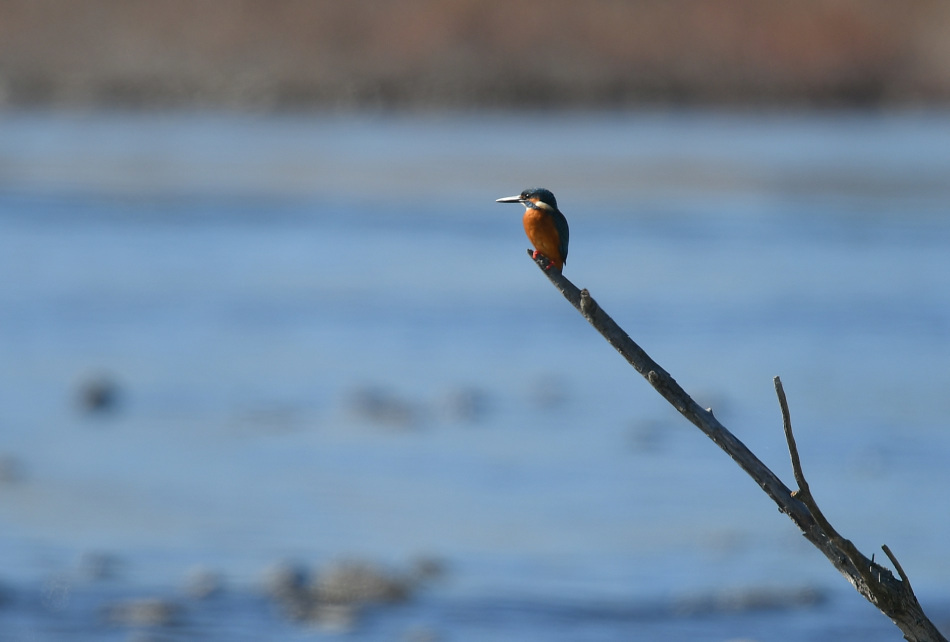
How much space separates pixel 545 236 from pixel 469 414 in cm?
1002

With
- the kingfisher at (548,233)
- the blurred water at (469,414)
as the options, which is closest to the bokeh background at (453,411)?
the blurred water at (469,414)

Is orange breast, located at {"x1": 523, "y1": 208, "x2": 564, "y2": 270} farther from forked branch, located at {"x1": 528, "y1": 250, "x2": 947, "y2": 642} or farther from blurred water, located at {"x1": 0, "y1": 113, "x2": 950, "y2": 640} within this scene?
blurred water, located at {"x1": 0, "y1": 113, "x2": 950, "y2": 640}

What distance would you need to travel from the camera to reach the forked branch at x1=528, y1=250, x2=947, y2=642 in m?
2.86

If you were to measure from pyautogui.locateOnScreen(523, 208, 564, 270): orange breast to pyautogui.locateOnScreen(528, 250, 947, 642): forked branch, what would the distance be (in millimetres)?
447

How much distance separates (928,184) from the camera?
38812mm

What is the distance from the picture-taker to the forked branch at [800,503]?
2.86 meters

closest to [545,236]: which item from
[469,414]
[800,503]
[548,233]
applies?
[548,233]

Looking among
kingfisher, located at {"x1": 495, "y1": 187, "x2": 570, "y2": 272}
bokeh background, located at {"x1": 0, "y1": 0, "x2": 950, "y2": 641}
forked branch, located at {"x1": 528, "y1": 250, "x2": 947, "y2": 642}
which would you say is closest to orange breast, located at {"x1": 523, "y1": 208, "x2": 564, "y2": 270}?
kingfisher, located at {"x1": 495, "y1": 187, "x2": 570, "y2": 272}

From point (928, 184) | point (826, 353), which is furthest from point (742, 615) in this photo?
point (928, 184)

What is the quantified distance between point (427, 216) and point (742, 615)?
82.0ft

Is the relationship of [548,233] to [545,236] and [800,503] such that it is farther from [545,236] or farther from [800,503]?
[800,503]

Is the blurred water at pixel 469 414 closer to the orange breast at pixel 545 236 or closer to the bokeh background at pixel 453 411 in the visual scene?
the bokeh background at pixel 453 411

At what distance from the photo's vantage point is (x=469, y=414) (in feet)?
43.7

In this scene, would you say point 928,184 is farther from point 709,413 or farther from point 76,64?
point 709,413
